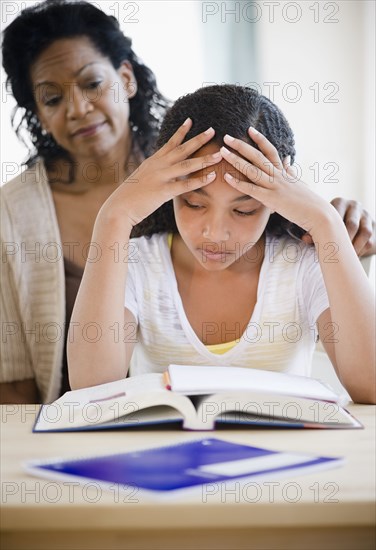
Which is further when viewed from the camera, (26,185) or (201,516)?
(26,185)

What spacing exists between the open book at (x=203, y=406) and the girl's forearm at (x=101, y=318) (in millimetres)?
243

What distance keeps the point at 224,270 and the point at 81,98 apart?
0.70m

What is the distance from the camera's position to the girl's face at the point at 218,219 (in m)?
1.13

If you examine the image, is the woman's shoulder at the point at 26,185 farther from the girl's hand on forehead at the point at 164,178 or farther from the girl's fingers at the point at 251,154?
the girl's fingers at the point at 251,154

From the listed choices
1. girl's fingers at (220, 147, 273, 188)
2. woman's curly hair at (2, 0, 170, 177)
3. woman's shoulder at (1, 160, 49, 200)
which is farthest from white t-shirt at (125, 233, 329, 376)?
woman's curly hair at (2, 0, 170, 177)

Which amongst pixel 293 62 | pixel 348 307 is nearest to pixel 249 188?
pixel 348 307

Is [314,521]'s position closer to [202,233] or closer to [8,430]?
[8,430]

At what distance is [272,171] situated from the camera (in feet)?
3.80

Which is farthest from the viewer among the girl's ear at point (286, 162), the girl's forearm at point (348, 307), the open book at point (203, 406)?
the girl's ear at point (286, 162)

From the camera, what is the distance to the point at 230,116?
1170mm

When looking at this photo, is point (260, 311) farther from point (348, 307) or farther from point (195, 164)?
point (195, 164)

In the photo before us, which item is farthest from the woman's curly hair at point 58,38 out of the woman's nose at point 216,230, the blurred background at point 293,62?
the woman's nose at point 216,230

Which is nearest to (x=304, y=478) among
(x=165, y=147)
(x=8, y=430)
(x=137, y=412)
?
(x=137, y=412)

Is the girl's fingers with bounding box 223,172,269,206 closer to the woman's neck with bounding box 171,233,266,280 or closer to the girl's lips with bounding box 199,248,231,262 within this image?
the girl's lips with bounding box 199,248,231,262
